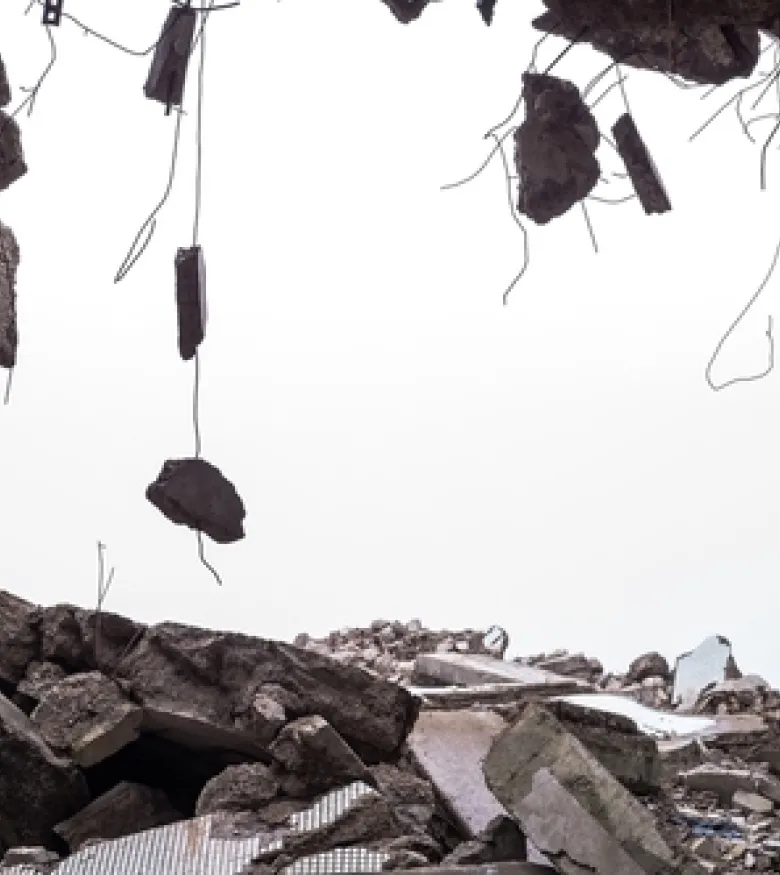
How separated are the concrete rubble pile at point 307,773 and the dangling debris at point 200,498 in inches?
42.0

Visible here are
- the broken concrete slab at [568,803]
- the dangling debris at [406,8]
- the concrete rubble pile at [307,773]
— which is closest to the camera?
the dangling debris at [406,8]

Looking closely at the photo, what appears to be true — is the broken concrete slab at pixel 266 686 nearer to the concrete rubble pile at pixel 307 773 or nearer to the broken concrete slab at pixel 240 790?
the concrete rubble pile at pixel 307 773

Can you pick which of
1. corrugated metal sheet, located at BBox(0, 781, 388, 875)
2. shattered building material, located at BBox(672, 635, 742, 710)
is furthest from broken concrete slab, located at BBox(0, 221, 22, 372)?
shattered building material, located at BBox(672, 635, 742, 710)

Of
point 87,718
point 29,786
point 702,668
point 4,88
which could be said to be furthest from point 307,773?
point 702,668

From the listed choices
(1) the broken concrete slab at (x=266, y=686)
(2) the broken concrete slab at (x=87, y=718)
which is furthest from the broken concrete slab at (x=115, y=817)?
(1) the broken concrete slab at (x=266, y=686)

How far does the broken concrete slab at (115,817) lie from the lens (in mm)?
3604

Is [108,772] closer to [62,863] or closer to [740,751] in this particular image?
[62,863]

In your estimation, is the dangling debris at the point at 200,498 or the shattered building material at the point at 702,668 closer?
the dangling debris at the point at 200,498

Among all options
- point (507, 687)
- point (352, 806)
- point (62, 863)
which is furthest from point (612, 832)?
point (507, 687)

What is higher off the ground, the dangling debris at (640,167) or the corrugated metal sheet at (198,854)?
the dangling debris at (640,167)

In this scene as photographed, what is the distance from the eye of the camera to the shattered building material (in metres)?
6.16

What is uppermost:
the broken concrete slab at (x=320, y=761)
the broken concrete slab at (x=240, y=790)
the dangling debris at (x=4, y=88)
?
the dangling debris at (x=4, y=88)

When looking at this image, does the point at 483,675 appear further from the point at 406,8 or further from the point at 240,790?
the point at 406,8

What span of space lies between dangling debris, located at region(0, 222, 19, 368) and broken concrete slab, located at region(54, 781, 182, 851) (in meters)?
1.87
